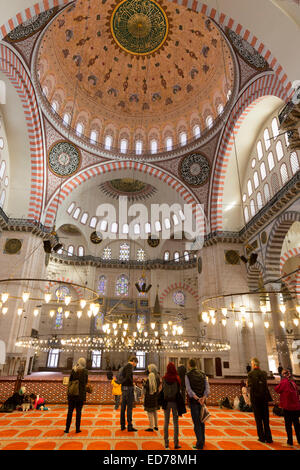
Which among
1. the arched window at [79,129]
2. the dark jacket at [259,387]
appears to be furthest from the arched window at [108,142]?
the dark jacket at [259,387]

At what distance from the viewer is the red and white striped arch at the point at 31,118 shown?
11.2m

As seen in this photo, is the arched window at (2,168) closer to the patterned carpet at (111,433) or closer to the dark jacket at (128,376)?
the patterned carpet at (111,433)

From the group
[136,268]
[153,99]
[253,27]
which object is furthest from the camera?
[136,268]

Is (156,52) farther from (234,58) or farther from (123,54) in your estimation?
(234,58)

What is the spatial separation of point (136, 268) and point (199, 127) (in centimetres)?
1135

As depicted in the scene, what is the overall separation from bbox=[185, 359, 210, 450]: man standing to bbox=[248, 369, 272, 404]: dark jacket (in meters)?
0.97

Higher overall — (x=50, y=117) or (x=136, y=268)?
(x=50, y=117)

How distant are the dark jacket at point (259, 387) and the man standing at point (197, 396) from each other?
38.0 inches

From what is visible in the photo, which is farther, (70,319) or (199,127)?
(70,319)

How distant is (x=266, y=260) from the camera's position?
12.2 metres

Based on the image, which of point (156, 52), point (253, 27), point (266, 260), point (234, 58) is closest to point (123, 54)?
point (156, 52)

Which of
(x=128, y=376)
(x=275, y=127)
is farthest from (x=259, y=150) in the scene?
(x=128, y=376)

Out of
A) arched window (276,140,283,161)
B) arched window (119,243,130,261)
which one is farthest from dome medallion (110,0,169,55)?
arched window (119,243,130,261)
